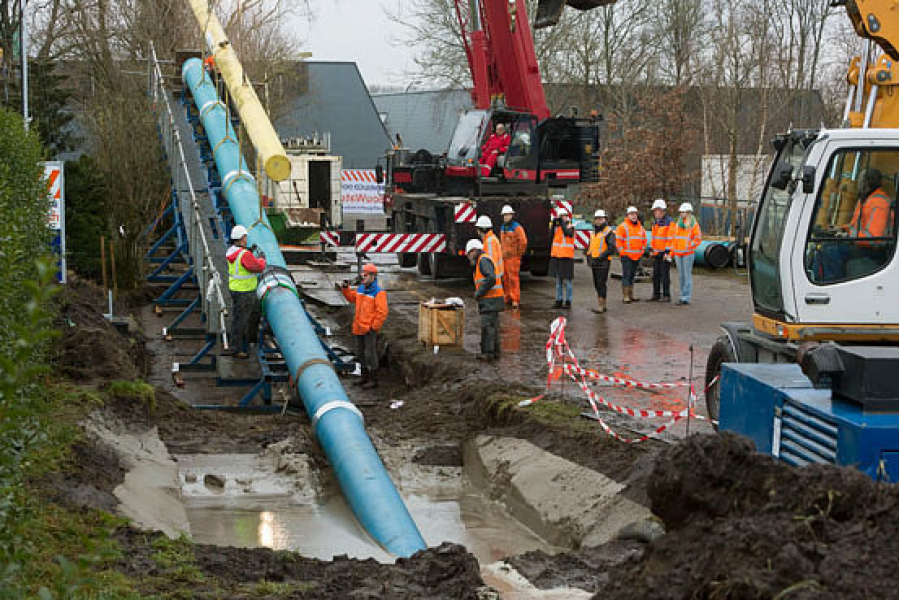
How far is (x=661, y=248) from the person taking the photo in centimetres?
2031

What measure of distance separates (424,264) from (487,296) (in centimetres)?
988

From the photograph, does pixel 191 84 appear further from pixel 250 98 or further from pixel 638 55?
pixel 638 55

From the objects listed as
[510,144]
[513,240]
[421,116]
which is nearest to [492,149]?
[510,144]

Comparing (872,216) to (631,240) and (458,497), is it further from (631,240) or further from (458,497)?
(631,240)

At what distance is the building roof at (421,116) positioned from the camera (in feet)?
171

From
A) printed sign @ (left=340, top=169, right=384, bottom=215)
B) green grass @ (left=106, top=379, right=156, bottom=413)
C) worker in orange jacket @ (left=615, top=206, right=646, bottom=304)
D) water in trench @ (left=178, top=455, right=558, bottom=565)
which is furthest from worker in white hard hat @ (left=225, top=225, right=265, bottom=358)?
printed sign @ (left=340, top=169, right=384, bottom=215)

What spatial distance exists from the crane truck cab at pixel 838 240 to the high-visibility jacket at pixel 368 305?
6570 millimetres

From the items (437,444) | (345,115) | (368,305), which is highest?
(345,115)

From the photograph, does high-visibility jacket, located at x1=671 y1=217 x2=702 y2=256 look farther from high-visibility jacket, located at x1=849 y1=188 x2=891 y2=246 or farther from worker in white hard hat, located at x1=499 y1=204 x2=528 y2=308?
high-visibility jacket, located at x1=849 y1=188 x2=891 y2=246

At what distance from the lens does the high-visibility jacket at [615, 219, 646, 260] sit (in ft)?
65.9

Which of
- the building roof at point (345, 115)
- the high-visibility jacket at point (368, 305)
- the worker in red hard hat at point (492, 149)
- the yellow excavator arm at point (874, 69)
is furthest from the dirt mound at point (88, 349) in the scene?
the building roof at point (345, 115)

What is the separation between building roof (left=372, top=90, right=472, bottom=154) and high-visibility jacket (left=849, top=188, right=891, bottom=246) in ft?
134

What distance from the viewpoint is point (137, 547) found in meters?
7.27

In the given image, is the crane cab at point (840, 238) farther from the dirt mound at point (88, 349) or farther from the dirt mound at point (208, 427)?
the dirt mound at point (88, 349)
